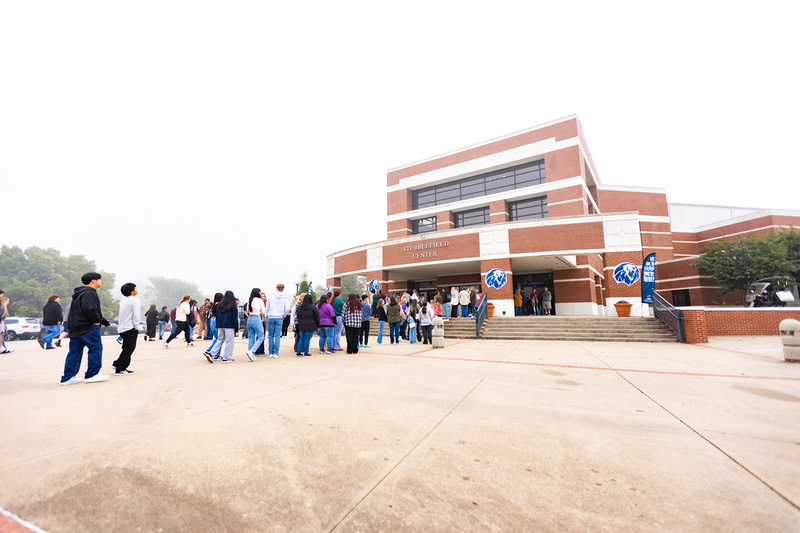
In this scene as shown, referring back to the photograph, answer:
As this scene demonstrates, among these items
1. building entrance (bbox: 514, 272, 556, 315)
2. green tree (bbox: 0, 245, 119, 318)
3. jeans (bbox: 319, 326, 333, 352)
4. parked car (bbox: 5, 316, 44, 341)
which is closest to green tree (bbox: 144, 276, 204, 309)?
green tree (bbox: 0, 245, 119, 318)

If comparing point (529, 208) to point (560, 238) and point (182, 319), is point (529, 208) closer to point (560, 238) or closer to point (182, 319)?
point (560, 238)

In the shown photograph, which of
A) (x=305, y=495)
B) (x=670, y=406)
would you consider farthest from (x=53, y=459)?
(x=670, y=406)

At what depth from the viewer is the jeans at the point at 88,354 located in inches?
204

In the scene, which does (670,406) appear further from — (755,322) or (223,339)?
(755,322)

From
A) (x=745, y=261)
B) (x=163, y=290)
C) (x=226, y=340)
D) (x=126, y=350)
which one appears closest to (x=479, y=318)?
(x=226, y=340)

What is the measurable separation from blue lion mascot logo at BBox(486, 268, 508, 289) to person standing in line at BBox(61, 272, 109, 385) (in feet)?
60.2

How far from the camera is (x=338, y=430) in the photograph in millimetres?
3217

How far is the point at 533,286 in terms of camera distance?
83.1 ft

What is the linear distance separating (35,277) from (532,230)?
72089 millimetres

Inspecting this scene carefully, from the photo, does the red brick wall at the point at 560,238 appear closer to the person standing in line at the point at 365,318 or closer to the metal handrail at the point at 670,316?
the metal handrail at the point at 670,316

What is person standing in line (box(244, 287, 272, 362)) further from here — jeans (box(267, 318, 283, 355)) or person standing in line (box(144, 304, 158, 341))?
person standing in line (box(144, 304, 158, 341))

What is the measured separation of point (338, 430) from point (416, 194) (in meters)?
29.6

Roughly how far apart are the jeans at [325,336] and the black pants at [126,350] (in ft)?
14.2

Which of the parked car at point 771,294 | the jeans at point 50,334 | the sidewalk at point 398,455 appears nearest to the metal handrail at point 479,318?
the sidewalk at point 398,455
